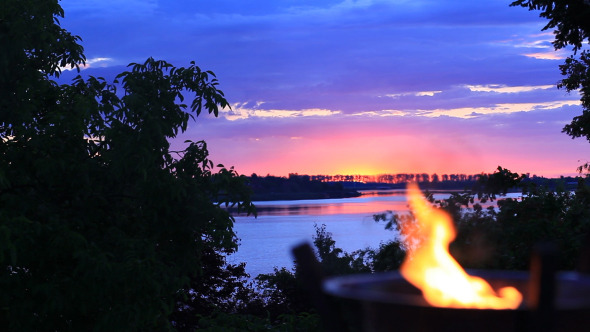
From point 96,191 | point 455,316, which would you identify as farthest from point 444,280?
point 96,191

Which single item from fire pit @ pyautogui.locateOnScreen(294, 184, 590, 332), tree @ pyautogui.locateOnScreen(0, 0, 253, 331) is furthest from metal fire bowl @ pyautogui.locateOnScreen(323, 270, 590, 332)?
tree @ pyautogui.locateOnScreen(0, 0, 253, 331)

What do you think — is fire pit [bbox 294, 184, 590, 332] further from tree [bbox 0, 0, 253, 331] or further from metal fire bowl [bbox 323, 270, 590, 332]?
tree [bbox 0, 0, 253, 331]

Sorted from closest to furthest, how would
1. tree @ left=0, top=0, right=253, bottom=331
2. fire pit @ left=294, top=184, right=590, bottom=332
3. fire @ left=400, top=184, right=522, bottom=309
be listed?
fire pit @ left=294, top=184, right=590, bottom=332, fire @ left=400, top=184, right=522, bottom=309, tree @ left=0, top=0, right=253, bottom=331

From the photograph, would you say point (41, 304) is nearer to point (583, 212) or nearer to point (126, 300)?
point (126, 300)

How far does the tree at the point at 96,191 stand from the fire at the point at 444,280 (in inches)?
225

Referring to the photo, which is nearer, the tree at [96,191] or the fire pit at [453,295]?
the fire pit at [453,295]

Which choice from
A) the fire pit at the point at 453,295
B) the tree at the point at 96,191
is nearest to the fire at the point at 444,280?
the fire pit at the point at 453,295

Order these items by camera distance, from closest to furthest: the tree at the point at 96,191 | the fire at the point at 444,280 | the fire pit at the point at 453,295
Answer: the fire pit at the point at 453,295 → the fire at the point at 444,280 → the tree at the point at 96,191

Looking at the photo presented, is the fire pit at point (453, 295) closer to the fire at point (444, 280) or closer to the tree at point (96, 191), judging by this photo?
the fire at point (444, 280)

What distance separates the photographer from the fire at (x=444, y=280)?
2184mm

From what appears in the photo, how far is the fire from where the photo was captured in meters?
2.18

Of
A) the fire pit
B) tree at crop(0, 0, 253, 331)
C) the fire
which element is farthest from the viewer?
tree at crop(0, 0, 253, 331)

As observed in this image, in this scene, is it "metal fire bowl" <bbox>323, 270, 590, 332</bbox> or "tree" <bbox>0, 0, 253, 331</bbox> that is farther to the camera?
"tree" <bbox>0, 0, 253, 331</bbox>

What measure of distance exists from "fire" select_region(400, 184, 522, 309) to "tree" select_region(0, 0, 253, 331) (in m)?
5.71
